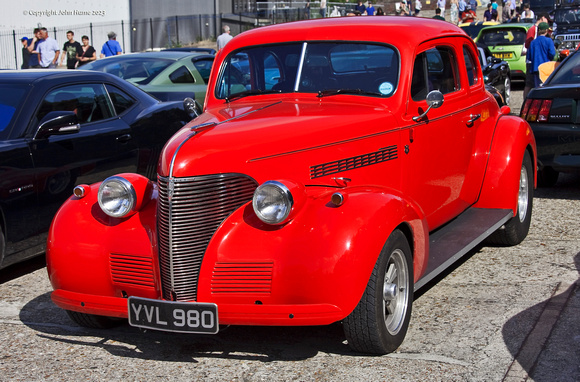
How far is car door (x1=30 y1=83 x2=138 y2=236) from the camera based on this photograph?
6.53 metres

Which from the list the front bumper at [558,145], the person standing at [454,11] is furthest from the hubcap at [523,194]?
the person standing at [454,11]

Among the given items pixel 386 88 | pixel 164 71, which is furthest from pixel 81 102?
pixel 164 71

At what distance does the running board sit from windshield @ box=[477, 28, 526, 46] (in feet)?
52.1

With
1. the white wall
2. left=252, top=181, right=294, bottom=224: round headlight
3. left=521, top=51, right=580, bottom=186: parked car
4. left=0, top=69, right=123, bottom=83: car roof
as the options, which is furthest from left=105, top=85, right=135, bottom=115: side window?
the white wall

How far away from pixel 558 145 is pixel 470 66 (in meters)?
2.42

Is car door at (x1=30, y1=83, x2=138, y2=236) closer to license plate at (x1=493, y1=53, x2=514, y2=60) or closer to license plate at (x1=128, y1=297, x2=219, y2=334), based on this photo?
license plate at (x1=128, y1=297, x2=219, y2=334)

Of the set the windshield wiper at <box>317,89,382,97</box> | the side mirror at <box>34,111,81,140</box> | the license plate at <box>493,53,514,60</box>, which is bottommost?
the side mirror at <box>34,111,81,140</box>

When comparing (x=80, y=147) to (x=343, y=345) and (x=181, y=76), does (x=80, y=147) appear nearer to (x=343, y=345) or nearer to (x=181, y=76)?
(x=343, y=345)

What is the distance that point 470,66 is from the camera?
6.80m

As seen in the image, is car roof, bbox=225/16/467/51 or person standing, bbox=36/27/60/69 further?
person standing, bbox=36/27/60/69

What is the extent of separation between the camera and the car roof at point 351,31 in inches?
226

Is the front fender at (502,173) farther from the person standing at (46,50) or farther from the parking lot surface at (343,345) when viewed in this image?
the person standing at (46,50)

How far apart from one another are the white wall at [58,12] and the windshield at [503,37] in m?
15.2

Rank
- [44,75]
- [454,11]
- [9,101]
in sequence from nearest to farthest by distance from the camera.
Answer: [9,101], [44,75], [454,11]
